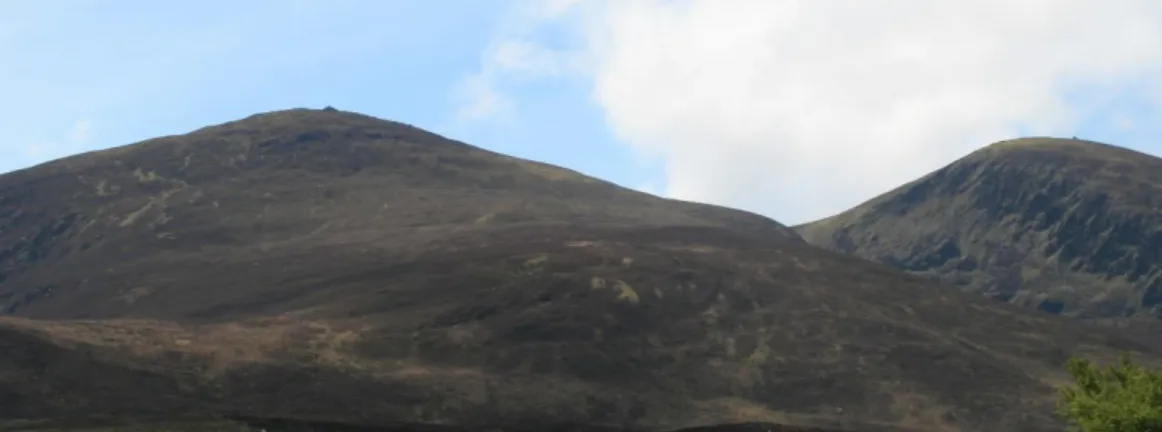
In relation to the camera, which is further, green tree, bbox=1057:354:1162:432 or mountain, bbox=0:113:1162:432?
mountain, bbox=0:113:1162:432

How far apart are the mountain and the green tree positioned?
7137 centimetres

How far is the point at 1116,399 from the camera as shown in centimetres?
5219

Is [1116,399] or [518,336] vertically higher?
[518,336]

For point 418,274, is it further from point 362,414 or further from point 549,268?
point 362,414

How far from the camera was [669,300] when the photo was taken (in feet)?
522

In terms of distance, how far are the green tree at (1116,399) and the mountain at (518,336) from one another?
234 feet

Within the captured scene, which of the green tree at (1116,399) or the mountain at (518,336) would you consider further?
the mountain at (518,336)

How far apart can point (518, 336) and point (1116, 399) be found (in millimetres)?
99522

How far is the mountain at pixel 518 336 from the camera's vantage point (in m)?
123

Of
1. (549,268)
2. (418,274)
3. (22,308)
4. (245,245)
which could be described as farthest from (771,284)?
(22,308)

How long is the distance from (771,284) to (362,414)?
66.4m

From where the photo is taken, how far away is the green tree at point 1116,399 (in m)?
50.3

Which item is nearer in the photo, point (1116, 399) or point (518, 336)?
point (1116, 399)

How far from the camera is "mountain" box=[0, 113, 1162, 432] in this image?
402ft
